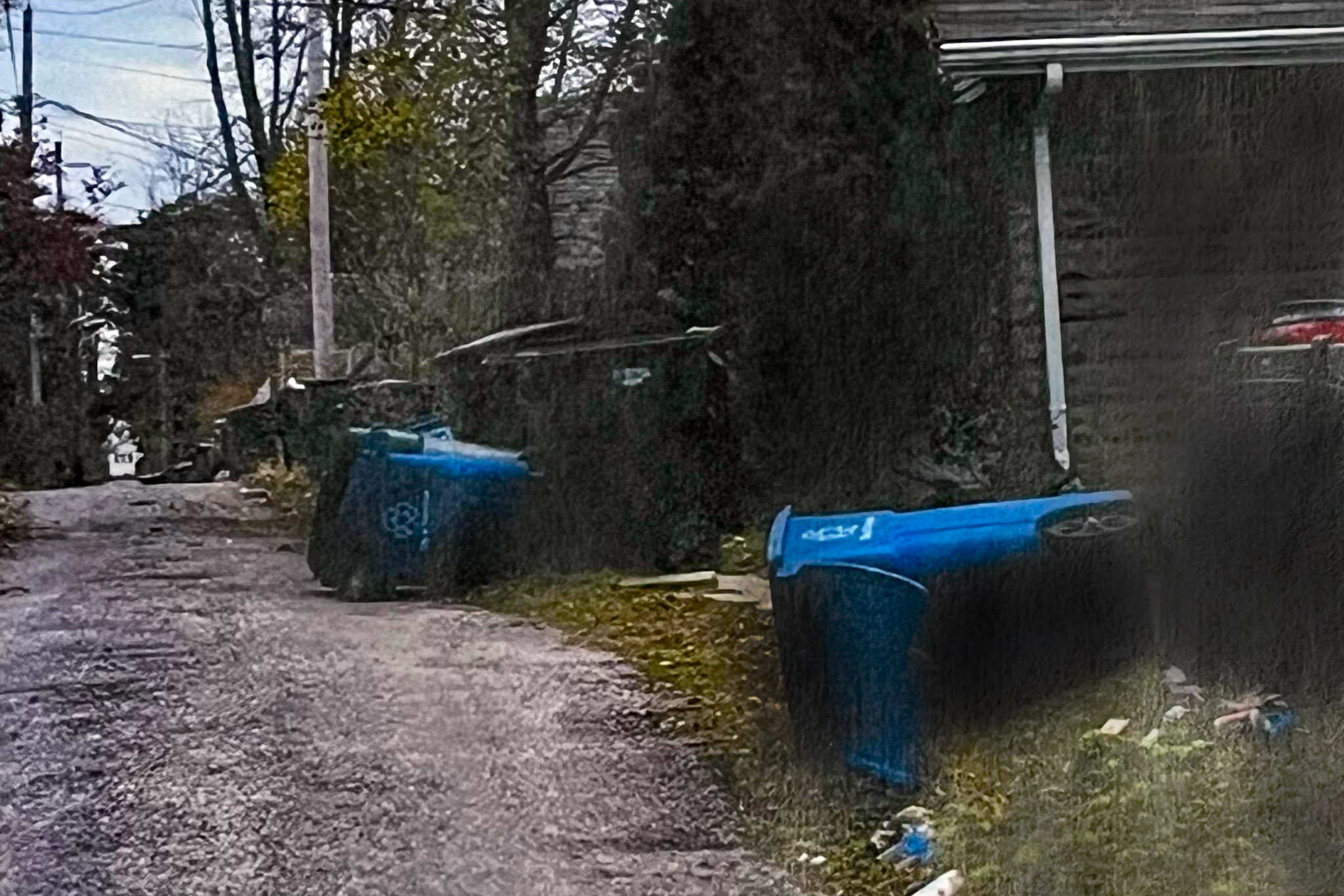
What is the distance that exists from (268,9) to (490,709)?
4.23 ft

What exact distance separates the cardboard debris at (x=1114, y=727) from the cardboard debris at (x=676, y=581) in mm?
820

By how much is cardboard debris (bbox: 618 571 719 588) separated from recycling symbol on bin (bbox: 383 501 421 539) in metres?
0.38

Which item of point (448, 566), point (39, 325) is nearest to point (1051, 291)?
point (448, 566)

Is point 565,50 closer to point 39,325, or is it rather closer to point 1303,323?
point 39,325

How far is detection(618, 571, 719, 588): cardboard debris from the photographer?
120 inches

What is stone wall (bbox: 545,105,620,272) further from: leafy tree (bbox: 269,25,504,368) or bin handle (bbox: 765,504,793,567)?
bin handle (bbox: 765,504,793,567)

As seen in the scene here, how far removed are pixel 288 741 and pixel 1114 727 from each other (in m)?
1.55

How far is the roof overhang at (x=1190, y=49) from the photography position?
125 inches

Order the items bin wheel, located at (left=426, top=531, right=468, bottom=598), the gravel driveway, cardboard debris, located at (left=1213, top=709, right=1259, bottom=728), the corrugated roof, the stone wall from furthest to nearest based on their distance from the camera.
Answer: cardboard debris, located at (left=1213, top=709, right=1259, bottom=728), the corrugated roof, bin wheel, located at (left=426, top=531, right=468, bottom=598), the stone wall, the gravel driveway

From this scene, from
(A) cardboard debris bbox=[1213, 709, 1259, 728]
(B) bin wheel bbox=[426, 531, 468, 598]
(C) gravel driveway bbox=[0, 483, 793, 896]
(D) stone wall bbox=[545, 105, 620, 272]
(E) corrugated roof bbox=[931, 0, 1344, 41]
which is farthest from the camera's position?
(A) cardboard debris bbox=[1213, 709, 1259, 728]

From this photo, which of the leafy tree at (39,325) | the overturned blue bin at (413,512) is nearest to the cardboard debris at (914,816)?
the overturned blue bin at (413,512)

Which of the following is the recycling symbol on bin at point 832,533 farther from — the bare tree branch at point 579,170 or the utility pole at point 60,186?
the utility pole at point 60,186

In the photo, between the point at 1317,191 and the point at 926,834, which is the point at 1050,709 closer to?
the point at 926,834

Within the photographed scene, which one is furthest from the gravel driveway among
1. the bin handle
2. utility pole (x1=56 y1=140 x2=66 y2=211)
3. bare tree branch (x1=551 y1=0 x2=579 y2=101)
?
bare tree branch (x1=551 y1=0 x2=579 y2=101)
